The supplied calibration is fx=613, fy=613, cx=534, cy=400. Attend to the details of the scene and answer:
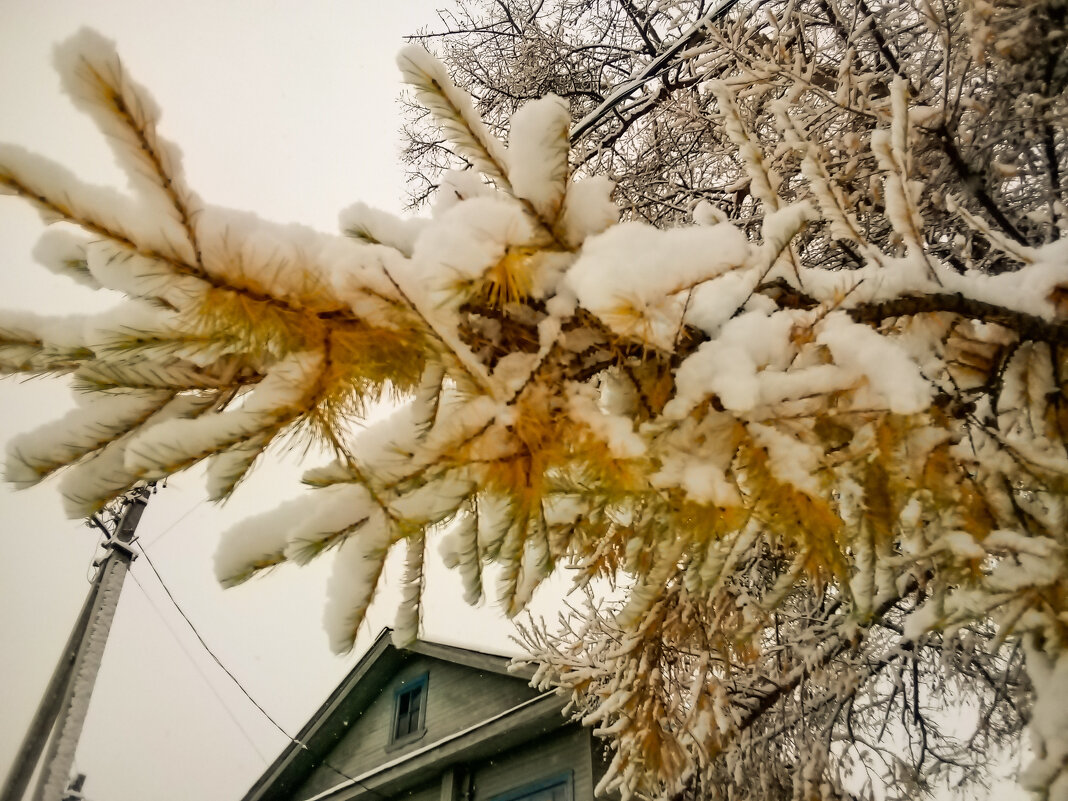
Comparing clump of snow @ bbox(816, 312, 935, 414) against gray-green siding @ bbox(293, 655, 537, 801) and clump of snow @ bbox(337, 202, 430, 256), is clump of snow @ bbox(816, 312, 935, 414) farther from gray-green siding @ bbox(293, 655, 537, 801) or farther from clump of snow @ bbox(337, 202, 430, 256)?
gray-green siding @ bbox(293, 655, 537, 801)

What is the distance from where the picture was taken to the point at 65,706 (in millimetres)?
6023

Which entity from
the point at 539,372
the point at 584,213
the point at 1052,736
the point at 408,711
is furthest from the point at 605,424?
the point at 408,711

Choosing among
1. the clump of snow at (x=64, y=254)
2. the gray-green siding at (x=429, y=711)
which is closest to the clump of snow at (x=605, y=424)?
the clump of snow at (x=64, y=254)

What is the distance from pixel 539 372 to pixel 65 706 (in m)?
7.44

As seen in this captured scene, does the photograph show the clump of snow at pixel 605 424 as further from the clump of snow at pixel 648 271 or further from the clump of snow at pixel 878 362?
the clump of snow at pixel 878 362

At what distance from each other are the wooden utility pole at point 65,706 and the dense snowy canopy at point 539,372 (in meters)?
6.26

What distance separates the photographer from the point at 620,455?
100 centimetres

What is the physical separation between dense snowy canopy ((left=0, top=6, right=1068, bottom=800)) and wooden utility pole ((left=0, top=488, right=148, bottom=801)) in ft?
20.5

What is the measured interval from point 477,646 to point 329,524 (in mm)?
9472

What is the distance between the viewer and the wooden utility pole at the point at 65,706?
18.8ft

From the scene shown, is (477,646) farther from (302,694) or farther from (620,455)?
(302,694)

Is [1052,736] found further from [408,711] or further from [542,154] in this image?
[408,711]

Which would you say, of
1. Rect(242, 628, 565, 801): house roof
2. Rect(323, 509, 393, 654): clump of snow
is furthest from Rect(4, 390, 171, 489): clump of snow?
Rect(242, 628, 565, 801): house roof

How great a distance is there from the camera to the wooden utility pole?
573 cm
